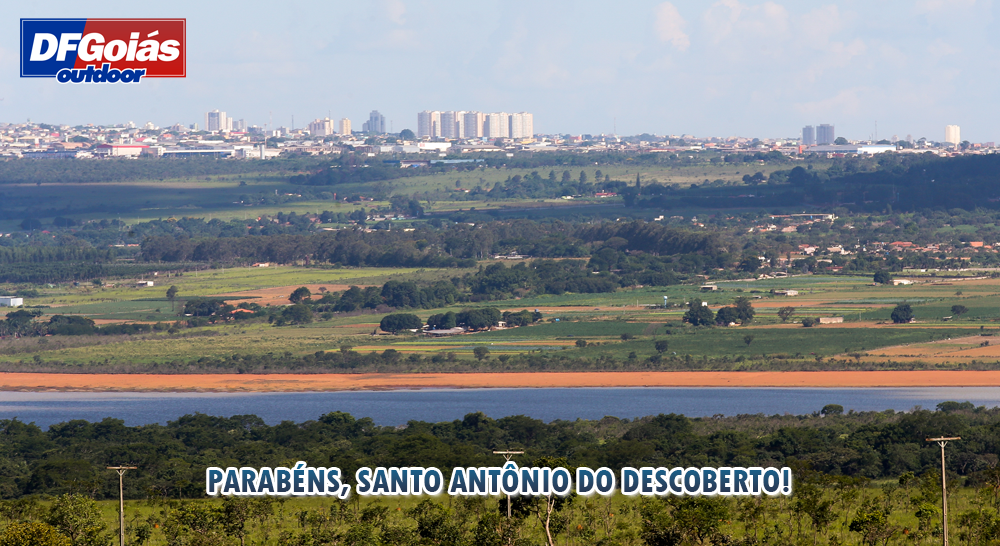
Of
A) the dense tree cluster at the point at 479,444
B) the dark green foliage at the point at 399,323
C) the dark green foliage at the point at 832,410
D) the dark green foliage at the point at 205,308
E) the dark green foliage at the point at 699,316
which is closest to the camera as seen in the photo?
the dense tree cluster at the point at 479,444

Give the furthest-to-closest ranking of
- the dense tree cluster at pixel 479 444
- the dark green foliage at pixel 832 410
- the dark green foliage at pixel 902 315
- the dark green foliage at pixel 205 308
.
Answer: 1. the dark green foliage at pixel 205 308
2. the dark green foliage at pixel 902 315
3. the dark green foliage at pixel 832 410
4. the dense tree cluster at pixel 479 444

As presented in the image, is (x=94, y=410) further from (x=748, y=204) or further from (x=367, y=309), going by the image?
(x=748, y=204)

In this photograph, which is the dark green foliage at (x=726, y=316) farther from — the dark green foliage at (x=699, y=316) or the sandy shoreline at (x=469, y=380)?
the sandy shoreline at (x=469, y=380)

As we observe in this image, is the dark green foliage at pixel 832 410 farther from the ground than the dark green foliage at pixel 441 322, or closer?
closer

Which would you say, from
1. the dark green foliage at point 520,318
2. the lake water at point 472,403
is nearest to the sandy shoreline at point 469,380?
the lake water at point 472,403

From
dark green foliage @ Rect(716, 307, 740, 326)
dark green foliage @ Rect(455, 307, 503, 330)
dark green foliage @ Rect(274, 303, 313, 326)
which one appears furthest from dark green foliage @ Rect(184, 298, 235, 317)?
dark green foliage @ Rect(716, 307, 740, 326)

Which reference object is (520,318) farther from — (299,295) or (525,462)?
(525,462)

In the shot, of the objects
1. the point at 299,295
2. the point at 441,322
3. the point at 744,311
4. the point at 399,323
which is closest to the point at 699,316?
the point at 744,311
